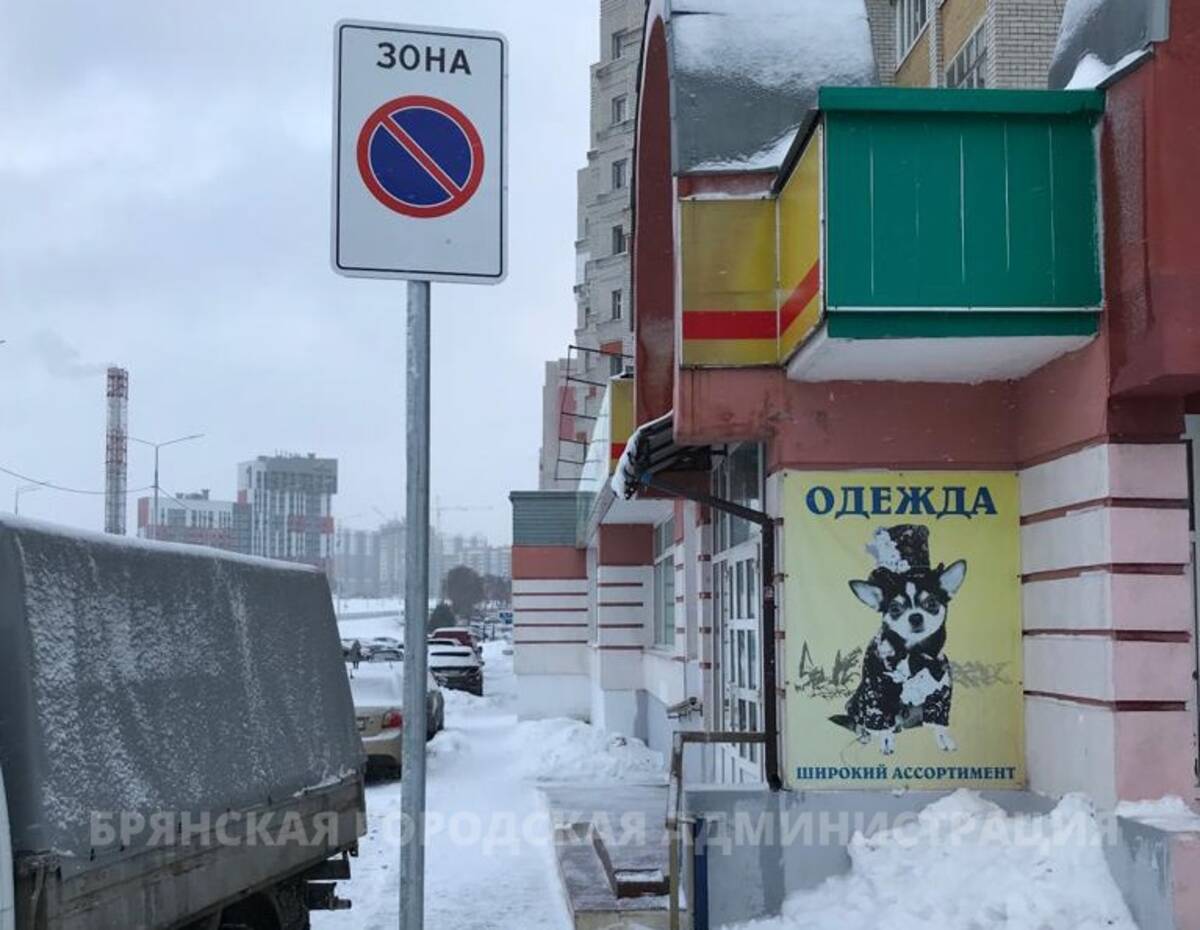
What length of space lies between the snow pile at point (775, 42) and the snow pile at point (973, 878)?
4.65m

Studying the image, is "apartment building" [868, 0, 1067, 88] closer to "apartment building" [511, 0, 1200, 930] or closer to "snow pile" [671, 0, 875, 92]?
"snow pile" [671, 0, 875, 92]

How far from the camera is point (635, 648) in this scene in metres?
22.4

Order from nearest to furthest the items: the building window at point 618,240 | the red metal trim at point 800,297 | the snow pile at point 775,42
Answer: the red metal trim at point 800,297, the snow pile at point 775,42, the building window at point 618,240

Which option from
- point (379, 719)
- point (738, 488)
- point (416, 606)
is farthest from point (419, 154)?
point (379, 719)

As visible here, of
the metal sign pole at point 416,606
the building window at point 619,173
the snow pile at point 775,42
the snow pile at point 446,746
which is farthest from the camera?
the building window at point 619,173

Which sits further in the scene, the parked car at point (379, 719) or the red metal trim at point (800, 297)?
the parked car at point (379, 719)

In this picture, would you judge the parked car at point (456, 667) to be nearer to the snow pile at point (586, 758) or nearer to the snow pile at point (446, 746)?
the snow pile at point (446, 746)

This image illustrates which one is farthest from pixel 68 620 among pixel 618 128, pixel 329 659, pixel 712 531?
pixel 618 128

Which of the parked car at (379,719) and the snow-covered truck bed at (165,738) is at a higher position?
the snow-covered truck bed at (165,738)

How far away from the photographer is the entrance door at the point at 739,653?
10.4 m

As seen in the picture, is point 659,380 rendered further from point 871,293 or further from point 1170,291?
point 1170,291

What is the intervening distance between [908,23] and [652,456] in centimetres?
1498

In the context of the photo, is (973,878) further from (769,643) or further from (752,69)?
(752,69)

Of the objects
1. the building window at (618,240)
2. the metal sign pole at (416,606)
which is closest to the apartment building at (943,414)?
the metal sign pole at (416,606)
